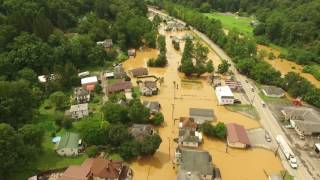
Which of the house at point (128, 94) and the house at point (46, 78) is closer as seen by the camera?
the house at point (128, 94)

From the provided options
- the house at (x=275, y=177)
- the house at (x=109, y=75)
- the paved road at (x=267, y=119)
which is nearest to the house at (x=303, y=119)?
the paved road at (x=267, y=119)

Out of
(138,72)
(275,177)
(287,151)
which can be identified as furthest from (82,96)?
(287,151)

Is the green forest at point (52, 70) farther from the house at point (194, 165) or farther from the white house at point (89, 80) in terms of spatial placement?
the house at point (194, 165)

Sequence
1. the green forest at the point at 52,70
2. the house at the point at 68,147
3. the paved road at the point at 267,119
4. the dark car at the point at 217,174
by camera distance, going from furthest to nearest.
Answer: the house at the point at 68,147, the paved road at the point at 267,119, the green forest at the point at 52,70, the dark car at the point at 217,174

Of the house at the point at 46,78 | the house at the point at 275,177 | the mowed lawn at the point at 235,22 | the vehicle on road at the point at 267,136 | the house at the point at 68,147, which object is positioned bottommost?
the house at the point at 275,177

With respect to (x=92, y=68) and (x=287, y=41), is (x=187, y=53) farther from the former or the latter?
(x=287, y=41)

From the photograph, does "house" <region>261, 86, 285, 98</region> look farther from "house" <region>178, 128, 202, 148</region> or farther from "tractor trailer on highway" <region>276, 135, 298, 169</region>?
"house" <region>178, 128, 202, 148</region>
